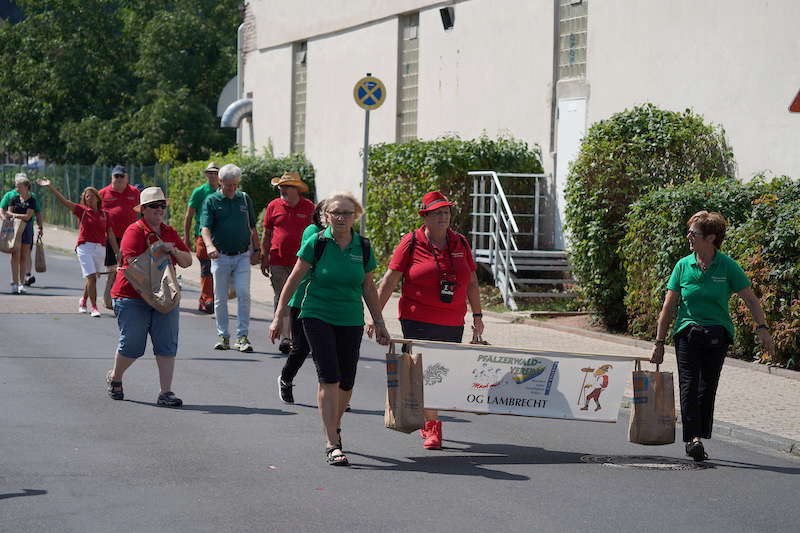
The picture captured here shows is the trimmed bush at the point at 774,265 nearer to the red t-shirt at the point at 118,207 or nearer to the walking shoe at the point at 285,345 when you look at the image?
the walking shoe at the point at 285,345

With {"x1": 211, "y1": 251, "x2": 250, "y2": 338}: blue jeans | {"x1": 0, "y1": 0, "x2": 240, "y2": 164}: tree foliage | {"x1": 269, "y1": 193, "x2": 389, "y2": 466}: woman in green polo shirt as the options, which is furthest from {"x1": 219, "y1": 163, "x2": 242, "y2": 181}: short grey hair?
{"x1": 0, "y1": 0, "x2": 240, "y2": 164}: tree foliage

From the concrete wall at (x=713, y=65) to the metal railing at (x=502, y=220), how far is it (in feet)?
5.59

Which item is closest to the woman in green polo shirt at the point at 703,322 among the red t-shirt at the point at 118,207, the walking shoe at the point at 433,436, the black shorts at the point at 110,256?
the walking shoe at the point at 433,436

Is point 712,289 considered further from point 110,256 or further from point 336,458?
point 110,256

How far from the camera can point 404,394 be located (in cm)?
794

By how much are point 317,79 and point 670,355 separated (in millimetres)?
16169

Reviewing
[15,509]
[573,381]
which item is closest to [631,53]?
[573,381]

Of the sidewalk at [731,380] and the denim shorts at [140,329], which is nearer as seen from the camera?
the sidewalk at [731,380]

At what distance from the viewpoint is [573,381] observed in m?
8.35

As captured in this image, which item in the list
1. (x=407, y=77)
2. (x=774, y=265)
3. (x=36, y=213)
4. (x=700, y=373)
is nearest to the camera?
(x=700, y=373)

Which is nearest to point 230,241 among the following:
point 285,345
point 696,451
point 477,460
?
point 285,345

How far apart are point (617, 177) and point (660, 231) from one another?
195cm

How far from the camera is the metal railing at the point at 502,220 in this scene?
60.6 feet

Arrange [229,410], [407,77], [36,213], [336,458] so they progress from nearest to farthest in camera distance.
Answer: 1. [336,458]
2. [229,410]
3. [36,213]
4. [407,77]
